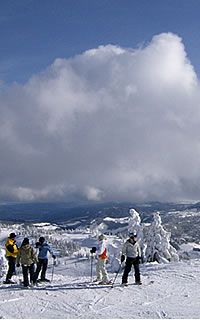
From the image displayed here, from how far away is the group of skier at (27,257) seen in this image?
19.1 m

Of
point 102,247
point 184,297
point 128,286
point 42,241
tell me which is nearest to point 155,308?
point 184,297

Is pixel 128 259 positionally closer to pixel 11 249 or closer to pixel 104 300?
pixel 104 300

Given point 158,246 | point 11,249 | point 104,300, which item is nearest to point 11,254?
point 11,249

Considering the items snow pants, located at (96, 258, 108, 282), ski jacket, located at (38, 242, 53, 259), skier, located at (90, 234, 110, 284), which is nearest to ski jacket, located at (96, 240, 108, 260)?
skier, located at (90, 234, 110, 284)

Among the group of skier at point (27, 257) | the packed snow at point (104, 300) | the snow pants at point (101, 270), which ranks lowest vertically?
the packed snow at point (104, 300)

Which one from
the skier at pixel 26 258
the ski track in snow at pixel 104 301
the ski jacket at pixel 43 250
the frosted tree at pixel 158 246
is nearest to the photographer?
the ski track in snow at pixel 104 301

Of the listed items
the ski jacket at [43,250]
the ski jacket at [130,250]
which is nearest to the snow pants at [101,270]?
the ski jacket at [130,250]

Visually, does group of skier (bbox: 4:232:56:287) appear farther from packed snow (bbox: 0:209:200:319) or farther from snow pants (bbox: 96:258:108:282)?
snow pants (bbox: 96:258:108:282)

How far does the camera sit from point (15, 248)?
2073cm

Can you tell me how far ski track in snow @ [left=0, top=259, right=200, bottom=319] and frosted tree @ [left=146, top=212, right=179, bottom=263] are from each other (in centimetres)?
2824

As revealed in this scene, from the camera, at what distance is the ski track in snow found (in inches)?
582

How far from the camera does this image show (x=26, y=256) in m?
19.2

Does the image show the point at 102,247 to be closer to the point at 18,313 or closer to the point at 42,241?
the point at 42,241

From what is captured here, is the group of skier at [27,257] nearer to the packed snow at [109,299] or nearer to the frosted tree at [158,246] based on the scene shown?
the packed snow at [109,299]
